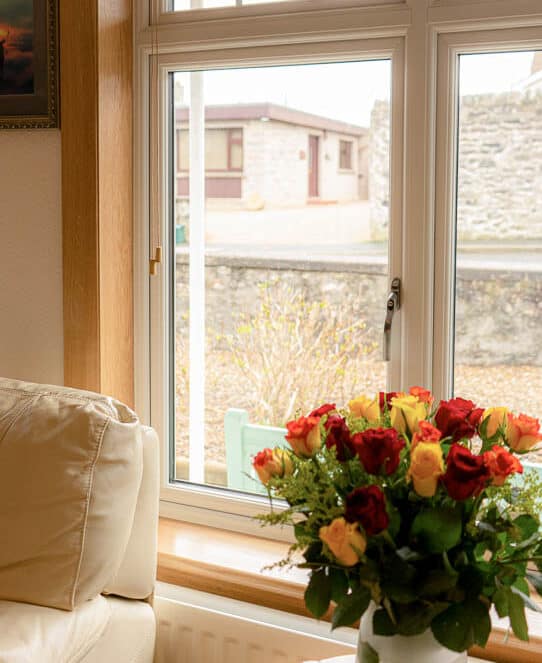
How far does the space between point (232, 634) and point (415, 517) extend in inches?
32.4

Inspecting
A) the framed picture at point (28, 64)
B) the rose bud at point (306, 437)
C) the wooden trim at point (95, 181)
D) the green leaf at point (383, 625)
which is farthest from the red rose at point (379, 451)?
the framed picture at point (28, 64)

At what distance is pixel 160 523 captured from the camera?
238cm

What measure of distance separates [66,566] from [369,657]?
0.66 m

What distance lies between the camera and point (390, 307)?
206 cm

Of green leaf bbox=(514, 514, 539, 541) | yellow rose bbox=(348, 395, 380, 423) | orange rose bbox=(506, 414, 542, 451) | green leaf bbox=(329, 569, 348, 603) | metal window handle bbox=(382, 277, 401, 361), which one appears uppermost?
metal window handle bbox=(382, 277, 401, 361)

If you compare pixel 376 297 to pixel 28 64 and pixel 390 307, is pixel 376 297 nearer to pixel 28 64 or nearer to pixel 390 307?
pixel 390 307

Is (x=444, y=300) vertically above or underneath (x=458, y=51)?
underneath

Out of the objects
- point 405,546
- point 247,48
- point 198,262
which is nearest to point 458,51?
point 247,48

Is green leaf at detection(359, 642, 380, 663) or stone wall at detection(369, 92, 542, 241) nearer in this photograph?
green leaf at detection(359, 642, 380, 663)

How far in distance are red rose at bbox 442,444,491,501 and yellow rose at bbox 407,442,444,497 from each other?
0.02 meters

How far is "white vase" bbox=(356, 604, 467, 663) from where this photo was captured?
1.36m

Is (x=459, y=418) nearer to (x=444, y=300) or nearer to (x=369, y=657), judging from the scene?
(x=369, y=657)

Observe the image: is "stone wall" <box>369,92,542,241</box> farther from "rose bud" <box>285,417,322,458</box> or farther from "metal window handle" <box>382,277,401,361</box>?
"rose bud" <box>285,417,322,458</box>

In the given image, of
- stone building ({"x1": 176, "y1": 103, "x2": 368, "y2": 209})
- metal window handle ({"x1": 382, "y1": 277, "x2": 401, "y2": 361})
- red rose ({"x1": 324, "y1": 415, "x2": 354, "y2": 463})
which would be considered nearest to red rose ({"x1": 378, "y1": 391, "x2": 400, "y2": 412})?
red rose ({"x1": 324, "y1": 415, "x2": 354, "y2": 463})
